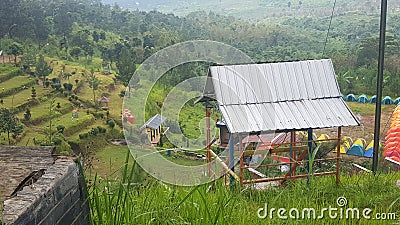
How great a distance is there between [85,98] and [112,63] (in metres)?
1.16

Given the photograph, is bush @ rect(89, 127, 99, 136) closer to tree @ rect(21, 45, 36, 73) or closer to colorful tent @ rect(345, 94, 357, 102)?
tree @ rect(21, 45, 36, 73)

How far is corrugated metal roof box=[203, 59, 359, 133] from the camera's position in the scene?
2.35 m

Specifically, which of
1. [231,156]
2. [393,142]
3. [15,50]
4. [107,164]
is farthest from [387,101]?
[15,50]

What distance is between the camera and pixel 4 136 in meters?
5.27

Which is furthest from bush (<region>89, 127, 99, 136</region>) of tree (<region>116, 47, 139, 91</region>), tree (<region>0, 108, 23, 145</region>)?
tree (<region>0, 108, 23, 145</region>)

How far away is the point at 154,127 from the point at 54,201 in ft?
5.99

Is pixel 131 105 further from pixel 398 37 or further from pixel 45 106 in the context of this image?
pixel 398 37

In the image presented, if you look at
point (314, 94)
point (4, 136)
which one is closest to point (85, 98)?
point (4, 136)

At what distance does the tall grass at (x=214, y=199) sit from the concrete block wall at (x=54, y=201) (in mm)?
76

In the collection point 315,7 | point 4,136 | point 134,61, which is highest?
point 315,7

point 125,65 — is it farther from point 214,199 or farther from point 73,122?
point 214,199

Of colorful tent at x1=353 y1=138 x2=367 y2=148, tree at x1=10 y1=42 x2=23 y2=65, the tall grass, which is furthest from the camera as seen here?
tree at x1=10 y1=42 x2=23 y2=65

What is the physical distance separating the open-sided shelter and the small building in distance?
0.92 feet

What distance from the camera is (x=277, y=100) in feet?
8.08
